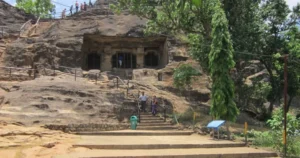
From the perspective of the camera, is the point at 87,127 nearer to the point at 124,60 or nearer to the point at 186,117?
the point at 186,117

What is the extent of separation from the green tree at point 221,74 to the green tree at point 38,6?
1623 inches

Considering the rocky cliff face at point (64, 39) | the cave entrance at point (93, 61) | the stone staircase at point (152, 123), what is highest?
the rocky cliff face at point (64, 39)

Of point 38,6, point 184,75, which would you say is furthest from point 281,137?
point 38,6

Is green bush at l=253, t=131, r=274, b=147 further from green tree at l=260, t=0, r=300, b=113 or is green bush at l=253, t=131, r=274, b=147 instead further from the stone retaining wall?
green tree at l=260, t=0, r=300, b=113

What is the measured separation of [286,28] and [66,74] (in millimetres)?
17229

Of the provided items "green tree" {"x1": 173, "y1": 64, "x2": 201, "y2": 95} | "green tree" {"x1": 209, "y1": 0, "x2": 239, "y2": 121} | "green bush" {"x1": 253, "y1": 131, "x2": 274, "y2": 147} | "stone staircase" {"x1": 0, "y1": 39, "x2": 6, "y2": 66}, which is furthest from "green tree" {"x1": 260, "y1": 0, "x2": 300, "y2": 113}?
"stone staircase" {"x1": 0, "y1": 39, "x2": 6, "y2": 66}

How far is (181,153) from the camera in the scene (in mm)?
11992

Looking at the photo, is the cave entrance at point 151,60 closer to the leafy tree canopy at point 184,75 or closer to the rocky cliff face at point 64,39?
the rocky cliff face at point 64,39

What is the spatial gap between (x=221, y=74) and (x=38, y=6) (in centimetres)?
4387

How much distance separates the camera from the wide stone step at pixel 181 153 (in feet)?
36.2

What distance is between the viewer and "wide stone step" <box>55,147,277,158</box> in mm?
11039

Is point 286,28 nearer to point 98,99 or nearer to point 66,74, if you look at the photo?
point 98,99

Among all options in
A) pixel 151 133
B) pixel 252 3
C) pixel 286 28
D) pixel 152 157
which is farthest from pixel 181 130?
pixel 286 28

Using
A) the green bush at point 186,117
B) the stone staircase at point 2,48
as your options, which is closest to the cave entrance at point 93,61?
the stone staircase at point 2,48
